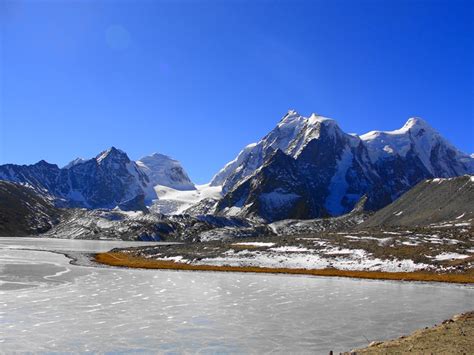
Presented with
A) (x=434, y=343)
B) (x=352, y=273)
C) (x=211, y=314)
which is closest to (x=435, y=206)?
(x=352, y=273)

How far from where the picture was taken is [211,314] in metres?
30.9

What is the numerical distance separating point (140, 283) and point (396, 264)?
35.8 metres

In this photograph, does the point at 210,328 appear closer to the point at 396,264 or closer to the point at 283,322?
the point at 283,322

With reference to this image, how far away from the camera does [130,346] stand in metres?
22.0

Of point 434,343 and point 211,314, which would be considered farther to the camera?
point 211,314

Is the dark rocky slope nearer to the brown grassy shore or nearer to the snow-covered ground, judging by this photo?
the snow-covered ground

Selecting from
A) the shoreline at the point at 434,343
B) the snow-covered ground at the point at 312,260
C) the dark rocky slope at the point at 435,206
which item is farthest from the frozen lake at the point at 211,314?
the dark rocky slope at the point at 435,206

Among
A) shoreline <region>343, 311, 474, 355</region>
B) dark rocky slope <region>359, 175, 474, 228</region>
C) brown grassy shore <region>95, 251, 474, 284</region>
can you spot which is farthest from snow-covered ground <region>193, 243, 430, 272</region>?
dark rocky slope <region>359, 175, 474, 228</region>

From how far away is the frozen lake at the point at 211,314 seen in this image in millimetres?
22844

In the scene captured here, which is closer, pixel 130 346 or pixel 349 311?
pixel 130 346

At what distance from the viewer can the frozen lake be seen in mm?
22844

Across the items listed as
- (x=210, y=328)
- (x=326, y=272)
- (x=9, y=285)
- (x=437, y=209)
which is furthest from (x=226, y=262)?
(x=437, y=209)

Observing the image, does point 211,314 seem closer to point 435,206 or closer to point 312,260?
point 312,260

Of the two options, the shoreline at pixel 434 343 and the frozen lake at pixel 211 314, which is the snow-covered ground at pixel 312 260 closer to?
the frozen lake at pixel 211 314
